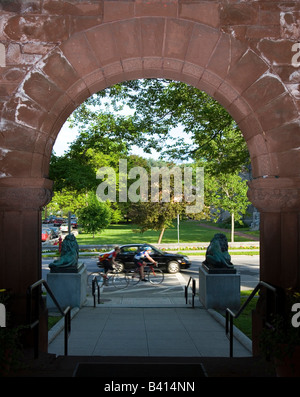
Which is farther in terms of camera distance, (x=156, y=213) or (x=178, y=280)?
(x=156, y=213)

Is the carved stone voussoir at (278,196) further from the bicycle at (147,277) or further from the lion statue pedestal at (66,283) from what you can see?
the bicycle at (147,277)

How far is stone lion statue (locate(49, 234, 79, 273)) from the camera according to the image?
1129cm

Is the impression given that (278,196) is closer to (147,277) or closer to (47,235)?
(147,277)

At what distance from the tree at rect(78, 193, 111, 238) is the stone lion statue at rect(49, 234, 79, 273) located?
63.8 feet

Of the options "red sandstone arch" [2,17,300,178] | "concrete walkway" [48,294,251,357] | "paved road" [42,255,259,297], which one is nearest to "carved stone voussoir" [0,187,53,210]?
"red sandstone arch" [2,17,300,178]

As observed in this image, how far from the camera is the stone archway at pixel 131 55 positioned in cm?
526

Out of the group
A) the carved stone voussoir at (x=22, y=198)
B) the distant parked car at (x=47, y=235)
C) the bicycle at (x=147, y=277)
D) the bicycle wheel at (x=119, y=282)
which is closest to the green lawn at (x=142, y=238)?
the distant parked car at (x=47, y=235)

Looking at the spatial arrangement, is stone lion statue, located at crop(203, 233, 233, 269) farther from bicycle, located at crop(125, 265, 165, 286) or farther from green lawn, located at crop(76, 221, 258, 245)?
green lawn, located at crop(76, 221, 258, 245)

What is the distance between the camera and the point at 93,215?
31.5 metres

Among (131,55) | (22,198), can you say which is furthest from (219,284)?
(131,55)

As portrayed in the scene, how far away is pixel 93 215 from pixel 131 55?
26.6 meters

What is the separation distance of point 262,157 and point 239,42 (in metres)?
1.58

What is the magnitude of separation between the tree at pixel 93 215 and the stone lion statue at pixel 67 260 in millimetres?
19436
